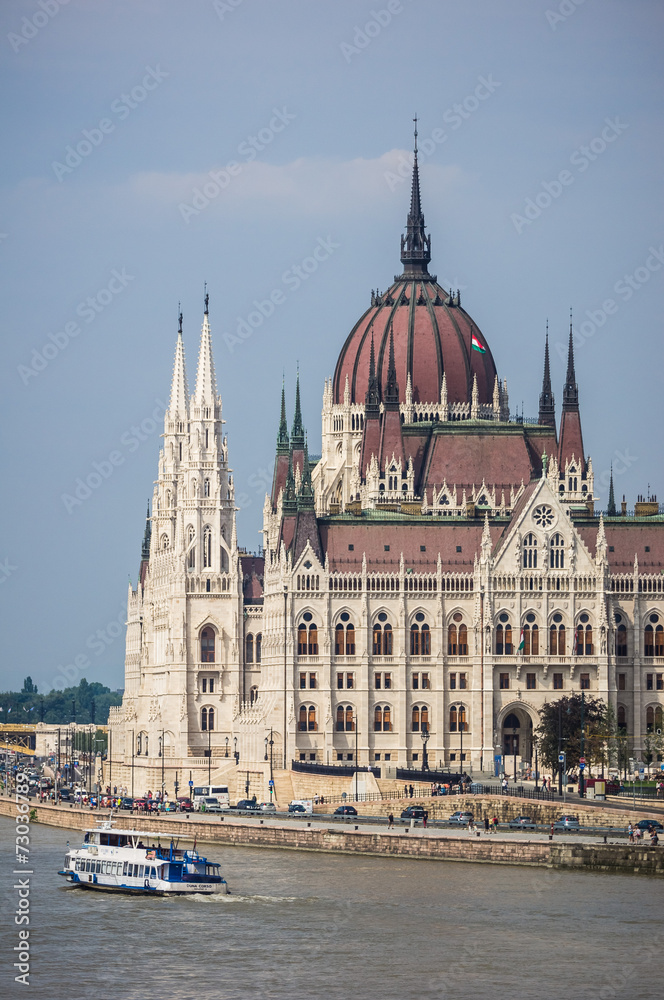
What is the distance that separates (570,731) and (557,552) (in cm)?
1496

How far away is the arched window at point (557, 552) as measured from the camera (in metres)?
173

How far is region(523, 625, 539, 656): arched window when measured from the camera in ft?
568

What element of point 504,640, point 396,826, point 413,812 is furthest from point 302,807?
point 504,640

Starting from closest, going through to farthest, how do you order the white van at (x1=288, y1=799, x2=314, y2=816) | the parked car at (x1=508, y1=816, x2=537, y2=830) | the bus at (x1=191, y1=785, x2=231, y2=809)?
the parked car at (x1=508, y1=816, x2=537, y2=830), the white van at (x1=288, y1=799, x2=314, y2=816), the bus at (x1=191, y1=785, x2=231, y2=809)

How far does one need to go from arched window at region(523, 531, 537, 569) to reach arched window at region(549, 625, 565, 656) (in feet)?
13.9

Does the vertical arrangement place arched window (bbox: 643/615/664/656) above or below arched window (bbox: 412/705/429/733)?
above

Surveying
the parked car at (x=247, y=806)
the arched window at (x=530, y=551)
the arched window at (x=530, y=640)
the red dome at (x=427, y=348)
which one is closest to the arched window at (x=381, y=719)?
the arched window at (x=530, y=640)

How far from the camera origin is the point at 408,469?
187 m

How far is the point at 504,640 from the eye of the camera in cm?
17338

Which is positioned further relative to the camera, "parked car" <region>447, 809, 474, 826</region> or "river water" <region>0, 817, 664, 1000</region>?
"parked car" <region>447, 809, 474, 826</region>

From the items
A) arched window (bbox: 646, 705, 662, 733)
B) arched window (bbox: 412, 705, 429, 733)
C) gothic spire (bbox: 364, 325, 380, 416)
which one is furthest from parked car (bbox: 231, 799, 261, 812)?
gothic spire (bbox: 364, 325, 380, 416)

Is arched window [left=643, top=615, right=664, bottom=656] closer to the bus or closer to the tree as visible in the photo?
the tree

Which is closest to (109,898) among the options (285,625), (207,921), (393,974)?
(207,921)

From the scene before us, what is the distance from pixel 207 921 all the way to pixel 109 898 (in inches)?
393
